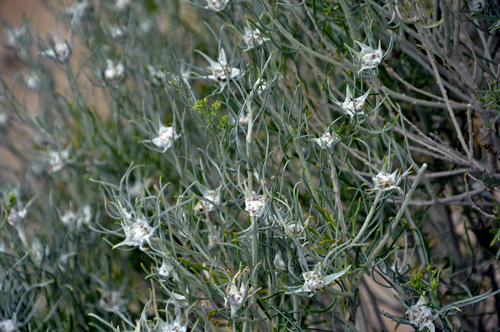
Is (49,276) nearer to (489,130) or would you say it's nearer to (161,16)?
(489,130)

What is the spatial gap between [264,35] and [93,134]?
402 millimetres

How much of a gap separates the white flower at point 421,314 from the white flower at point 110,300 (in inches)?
15.7

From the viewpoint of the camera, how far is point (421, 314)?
41 cm

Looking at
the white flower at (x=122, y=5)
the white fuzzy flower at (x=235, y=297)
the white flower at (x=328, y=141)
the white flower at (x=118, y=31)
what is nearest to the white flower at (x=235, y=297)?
the white fuzzy flower at (x=235, y=297)

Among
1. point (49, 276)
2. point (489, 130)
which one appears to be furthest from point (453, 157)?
point (49, 276)

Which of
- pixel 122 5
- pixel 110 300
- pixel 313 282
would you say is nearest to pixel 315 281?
pixel 313 282

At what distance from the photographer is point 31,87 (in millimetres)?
936

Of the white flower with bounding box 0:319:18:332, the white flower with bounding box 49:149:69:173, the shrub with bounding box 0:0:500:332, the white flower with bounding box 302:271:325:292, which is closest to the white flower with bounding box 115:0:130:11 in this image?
the shrub with bounding box 0:0:500:332

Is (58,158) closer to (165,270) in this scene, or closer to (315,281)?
(165,270)

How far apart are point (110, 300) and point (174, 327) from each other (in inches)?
10.3

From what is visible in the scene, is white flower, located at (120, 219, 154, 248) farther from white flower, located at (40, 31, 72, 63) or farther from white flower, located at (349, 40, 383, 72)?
white flower, located at (40, 31, 72, 63)

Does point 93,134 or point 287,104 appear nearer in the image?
point 287,104

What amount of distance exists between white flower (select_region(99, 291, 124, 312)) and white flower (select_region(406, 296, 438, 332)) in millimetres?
398

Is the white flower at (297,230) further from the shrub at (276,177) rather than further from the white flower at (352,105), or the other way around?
the white flower at (352,105)
